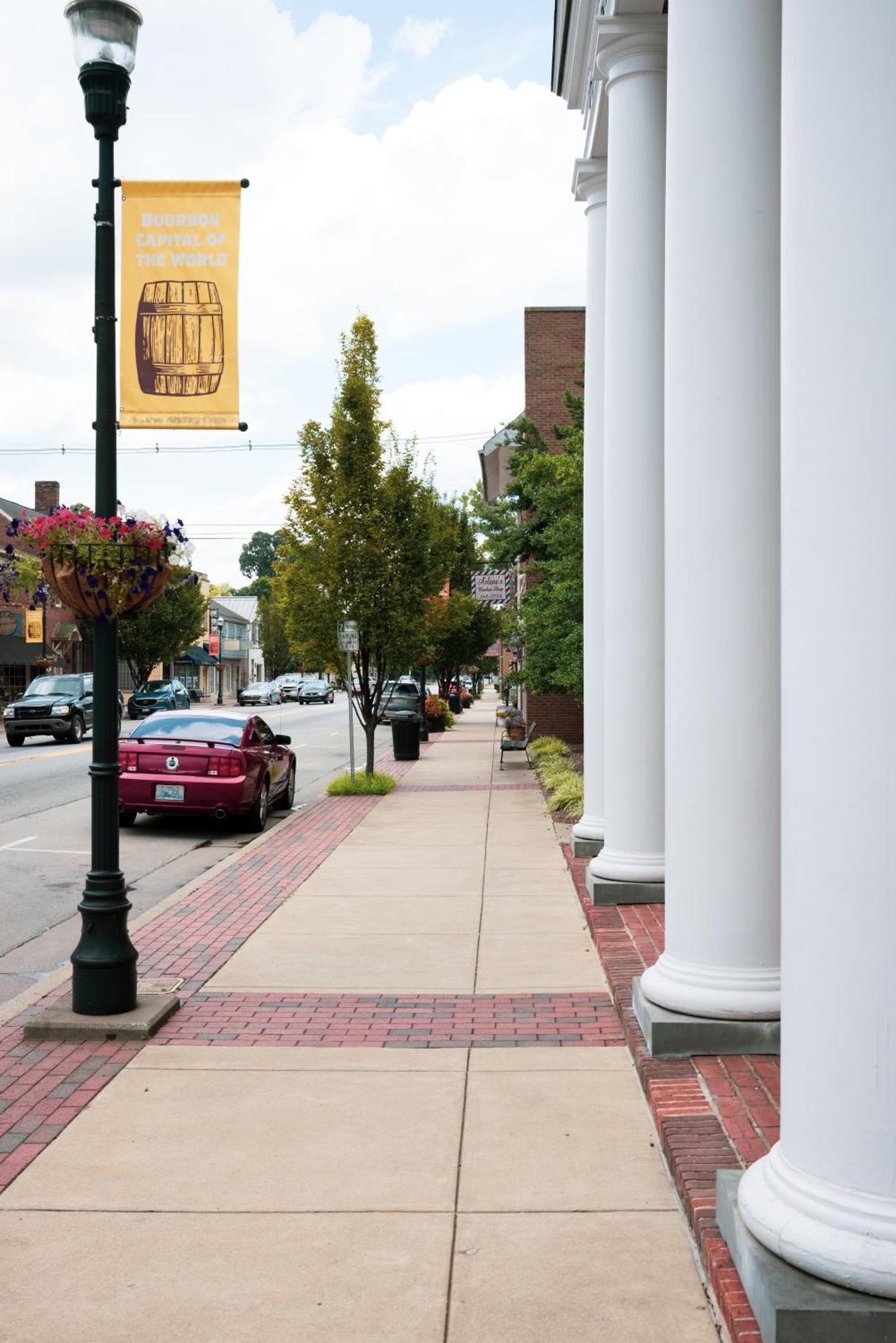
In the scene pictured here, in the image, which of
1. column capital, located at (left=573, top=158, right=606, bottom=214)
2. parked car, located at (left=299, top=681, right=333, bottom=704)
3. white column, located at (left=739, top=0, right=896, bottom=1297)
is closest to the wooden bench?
column capital, located at (left=573, top=158, right=606, bottom=214)

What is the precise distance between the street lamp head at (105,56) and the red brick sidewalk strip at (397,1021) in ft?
15.9

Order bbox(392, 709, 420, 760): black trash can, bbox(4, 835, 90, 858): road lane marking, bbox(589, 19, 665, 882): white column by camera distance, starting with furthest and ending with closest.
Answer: bbox(392, 709, 420, 760): black trash can
bbox(4, 835, 90, 858): road lane marking
bbox(589, 19, 665, 882): white column

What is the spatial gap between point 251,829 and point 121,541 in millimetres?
9366

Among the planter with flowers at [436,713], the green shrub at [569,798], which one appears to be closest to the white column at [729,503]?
the green shrub at [569,798]

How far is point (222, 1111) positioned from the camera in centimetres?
527

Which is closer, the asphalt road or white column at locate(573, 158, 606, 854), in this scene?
the asphalt road

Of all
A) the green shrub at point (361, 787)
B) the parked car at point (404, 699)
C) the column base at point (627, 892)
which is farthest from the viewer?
the parked car at point (404, 699)

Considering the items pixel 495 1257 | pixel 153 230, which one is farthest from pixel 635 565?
pixel 495 1257

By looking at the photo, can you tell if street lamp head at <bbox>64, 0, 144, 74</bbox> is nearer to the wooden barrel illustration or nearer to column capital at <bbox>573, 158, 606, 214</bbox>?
the wooden barrel illustration

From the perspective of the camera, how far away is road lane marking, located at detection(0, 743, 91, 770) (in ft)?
85.6

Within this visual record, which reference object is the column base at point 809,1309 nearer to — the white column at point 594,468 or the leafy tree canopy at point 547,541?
the white column at point 594,468

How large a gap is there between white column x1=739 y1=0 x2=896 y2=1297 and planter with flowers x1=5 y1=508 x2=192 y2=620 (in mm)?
4351

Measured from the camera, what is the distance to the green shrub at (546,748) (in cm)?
→ 2344

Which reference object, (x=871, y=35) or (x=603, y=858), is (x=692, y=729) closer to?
(x=871, y=35)
